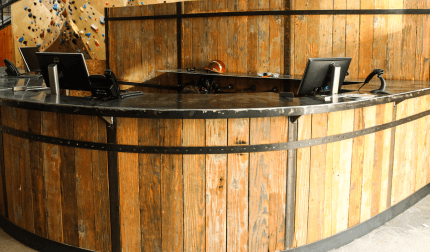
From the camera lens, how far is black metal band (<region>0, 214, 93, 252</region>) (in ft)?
10.2

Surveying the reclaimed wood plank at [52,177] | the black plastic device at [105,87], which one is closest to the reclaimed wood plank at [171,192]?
the black plastic device at [105,87]

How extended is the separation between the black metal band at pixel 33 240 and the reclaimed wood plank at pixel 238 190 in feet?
3.83

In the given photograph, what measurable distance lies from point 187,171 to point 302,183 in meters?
0.90

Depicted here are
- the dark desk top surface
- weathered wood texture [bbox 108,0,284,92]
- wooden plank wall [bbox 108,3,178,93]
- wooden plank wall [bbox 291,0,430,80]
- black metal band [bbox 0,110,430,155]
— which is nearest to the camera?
the dark desk top surface

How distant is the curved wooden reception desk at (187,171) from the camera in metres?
2.79

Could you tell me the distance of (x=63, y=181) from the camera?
3047 millimetres

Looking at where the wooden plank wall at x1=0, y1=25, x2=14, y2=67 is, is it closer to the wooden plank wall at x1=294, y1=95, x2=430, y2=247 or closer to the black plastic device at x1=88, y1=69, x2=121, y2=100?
the black plastic device at x1=88, y1=69, x2=121, y2=100

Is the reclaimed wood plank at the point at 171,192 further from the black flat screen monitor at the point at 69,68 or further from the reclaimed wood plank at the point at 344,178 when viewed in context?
the reclaimed wood plank at the point at 344,178

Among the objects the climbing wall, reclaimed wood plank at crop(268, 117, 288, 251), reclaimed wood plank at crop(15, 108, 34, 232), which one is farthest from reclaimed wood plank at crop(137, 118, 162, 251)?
the climbing wall

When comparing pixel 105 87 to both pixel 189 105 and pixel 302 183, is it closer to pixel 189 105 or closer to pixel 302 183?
pixel 189 105

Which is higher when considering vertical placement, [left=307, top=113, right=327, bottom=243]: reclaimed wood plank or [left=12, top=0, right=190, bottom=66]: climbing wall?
[left=12, top=0, right=190, bottom=66]: climbing wall

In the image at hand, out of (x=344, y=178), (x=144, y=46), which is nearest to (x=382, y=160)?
(x=344, y=178)

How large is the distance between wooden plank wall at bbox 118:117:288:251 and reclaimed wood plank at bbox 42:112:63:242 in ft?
1.83

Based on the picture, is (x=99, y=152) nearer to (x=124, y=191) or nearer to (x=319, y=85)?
(x=124, y=191)
